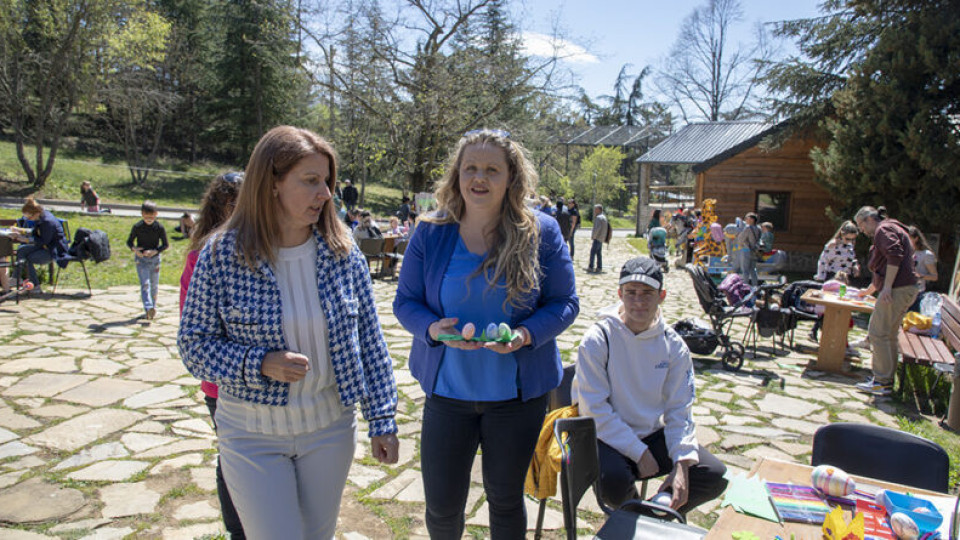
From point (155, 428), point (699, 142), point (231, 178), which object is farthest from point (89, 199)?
point (699, 142)

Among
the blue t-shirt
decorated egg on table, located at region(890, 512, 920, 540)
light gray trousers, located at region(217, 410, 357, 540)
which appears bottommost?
decorated egg on table, located at region(890, 512, 920, 540)

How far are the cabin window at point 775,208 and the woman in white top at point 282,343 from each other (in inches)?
787

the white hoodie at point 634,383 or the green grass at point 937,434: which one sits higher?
the white hoodie at point 634,383

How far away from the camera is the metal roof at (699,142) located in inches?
1070

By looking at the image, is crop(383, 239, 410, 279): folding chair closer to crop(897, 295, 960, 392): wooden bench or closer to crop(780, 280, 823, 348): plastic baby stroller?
crop(780, 280, 823, 348): plastic baby stroller

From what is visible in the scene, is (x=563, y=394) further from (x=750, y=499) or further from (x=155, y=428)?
(x=155, y=428)

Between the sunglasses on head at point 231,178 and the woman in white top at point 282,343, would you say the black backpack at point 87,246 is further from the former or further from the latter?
the woman in white top at point 282,343

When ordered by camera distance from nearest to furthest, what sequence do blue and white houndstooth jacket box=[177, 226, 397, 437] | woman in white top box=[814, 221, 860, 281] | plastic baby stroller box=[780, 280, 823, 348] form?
1. blue and white houndstooth jacket box=[177, 226, 397, 437]
2. plastic baby stroller box=[780, 280, 823, 348]
3. woman in white top box=[814, 221, 860, 281]

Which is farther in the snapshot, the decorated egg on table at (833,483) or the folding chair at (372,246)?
the folding chair at (372,246)

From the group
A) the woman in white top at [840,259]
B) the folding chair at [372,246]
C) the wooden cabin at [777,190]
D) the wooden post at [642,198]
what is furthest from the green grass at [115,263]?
the wooden post at [642,198]

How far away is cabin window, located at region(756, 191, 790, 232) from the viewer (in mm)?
19359

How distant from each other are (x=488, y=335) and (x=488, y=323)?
6.5 inches

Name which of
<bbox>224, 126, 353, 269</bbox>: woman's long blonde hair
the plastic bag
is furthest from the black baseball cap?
the plastic bag

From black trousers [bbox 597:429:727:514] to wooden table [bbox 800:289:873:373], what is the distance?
191 inches
